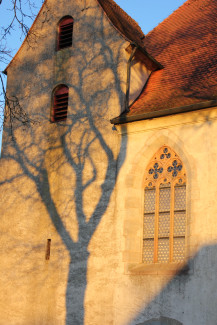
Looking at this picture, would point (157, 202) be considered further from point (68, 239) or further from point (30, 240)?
point (30, 240)

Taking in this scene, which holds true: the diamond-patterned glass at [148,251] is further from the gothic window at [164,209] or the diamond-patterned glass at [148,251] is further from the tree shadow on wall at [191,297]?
the tree shadow on wall at [191,297]

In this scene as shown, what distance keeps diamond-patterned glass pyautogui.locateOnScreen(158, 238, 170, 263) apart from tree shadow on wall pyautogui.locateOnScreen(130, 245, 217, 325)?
0.80 metres

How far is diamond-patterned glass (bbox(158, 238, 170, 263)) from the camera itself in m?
13.4

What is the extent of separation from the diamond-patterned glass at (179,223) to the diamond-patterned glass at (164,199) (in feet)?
1.16

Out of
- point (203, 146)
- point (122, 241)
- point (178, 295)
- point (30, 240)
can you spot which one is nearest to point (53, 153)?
point (30, 240)

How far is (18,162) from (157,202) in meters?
5.05

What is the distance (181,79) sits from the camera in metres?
15.3

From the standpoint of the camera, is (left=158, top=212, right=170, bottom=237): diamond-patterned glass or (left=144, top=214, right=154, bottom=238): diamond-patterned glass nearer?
(left=158, top=212, right=170, bottom=237): diamond-patterned glass

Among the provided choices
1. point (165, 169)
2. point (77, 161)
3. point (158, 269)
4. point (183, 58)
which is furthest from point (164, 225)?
point (183, 58)

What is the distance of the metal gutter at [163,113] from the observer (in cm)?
1318

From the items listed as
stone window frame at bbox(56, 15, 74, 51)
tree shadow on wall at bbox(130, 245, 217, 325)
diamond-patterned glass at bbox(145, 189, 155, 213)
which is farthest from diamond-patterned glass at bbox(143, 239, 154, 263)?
stone window frame at bbox(56, 15, 74, 51)

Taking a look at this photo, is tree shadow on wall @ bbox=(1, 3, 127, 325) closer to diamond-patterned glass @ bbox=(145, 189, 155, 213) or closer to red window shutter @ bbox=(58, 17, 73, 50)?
red window shutter @ bbox=(58, 17, 73, 50)

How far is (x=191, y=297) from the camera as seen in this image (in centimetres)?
1232

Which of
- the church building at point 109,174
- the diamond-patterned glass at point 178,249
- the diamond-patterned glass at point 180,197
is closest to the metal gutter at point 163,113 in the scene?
the church building at point 109,174
